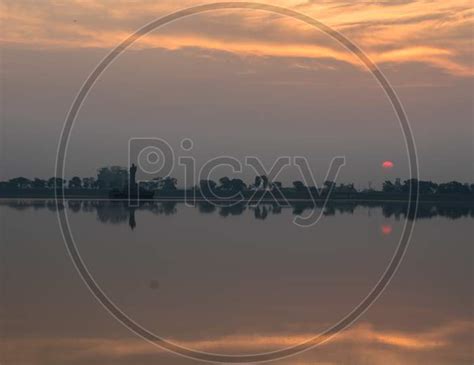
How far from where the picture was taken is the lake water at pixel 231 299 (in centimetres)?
1056

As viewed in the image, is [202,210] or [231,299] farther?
[202,210]

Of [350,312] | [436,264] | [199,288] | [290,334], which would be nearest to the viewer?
[290,334]

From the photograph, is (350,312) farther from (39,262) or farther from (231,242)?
(231,242)

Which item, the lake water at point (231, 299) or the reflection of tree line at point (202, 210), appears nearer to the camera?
the lake water at point (231, 299)

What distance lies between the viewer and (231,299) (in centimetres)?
1398

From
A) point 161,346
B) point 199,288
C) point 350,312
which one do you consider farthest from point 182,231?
point 161,346

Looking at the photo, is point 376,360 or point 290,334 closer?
point 376,360

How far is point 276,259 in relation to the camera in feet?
65.6

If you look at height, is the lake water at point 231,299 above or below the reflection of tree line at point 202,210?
below

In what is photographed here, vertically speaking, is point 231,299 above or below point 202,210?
below

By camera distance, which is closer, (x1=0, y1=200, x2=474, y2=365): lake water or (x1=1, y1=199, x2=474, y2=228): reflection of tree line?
(x1=0, y1=200, x2=474, y2=365): lake water

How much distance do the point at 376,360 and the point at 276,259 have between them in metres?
9.84

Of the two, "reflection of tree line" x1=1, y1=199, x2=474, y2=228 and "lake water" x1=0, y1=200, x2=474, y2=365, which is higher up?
"reflection of tree line" x1=1, y1=199, x2=474, y2=228

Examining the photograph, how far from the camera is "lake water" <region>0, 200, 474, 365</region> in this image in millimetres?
10562
